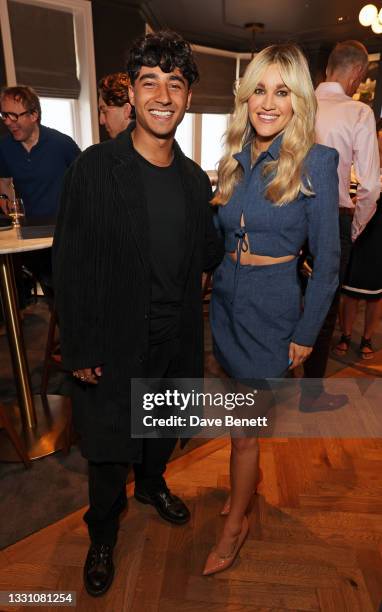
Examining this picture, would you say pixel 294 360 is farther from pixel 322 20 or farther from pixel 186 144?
pixel 186 144

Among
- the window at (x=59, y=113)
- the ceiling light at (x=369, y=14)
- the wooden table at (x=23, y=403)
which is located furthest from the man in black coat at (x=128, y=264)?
the ceiling light at (x=369, y=14)

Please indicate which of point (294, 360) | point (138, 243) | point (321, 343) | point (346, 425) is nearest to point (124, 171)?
point (138, 243)

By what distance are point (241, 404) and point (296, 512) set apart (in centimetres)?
73

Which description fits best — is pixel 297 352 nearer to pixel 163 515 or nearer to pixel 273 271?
pixel 273 271

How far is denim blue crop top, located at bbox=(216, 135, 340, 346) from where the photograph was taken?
1.29m

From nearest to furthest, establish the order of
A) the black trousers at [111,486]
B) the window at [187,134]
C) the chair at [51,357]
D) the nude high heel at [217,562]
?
the black trousers at [111,486] < the nude high heel at [217,562] < the chair at [51,357] < the window at [187,134]

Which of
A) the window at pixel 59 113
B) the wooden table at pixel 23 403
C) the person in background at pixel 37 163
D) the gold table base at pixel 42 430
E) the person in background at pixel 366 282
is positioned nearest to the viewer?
the wooden table at pixel 23 403

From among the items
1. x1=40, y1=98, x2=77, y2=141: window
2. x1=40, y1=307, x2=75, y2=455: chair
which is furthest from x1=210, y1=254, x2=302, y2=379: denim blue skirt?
x1=40, y1=98, x2=77, y2=141: window

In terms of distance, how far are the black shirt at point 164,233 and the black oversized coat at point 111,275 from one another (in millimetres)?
30

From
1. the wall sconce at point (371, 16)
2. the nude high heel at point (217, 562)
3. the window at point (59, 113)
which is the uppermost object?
the wall sconce at point (371, 16)

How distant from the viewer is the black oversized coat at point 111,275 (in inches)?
48.8

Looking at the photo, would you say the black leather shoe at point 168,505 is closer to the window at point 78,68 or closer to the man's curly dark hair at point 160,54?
the man's curly dark hair at point 160,54

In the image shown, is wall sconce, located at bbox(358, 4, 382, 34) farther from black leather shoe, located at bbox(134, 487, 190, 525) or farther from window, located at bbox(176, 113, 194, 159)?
black leather shoe, located at bbox(134, 487, 190, 525)

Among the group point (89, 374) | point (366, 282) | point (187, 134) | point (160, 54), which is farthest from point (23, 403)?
point (187, 134)
